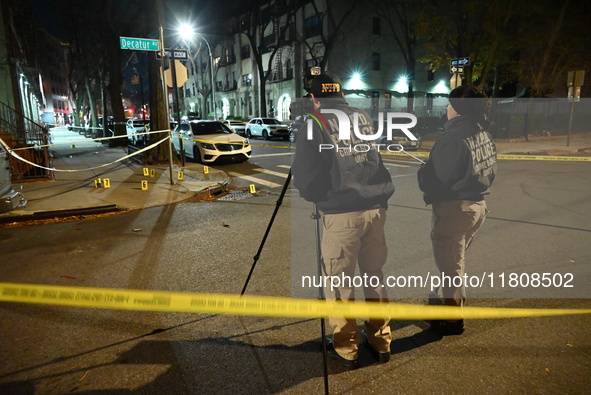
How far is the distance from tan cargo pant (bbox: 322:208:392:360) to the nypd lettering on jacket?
0.83 metres

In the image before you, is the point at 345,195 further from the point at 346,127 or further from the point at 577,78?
the point at 577,78

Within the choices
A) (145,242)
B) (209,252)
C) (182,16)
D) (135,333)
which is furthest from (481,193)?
(182,16)

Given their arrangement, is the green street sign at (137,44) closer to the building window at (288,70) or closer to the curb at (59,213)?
the curb at (59,213)

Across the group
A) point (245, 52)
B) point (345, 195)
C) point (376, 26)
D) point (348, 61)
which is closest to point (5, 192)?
point (345, 195)

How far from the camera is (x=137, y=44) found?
30.1ft

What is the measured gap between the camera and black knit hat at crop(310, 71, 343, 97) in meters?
2.85

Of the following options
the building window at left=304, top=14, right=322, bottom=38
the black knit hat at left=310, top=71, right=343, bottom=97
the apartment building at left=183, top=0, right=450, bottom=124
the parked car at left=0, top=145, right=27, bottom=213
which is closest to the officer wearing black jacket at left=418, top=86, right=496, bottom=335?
the black knit hat at left=310, top=71, right=343, bottom=97

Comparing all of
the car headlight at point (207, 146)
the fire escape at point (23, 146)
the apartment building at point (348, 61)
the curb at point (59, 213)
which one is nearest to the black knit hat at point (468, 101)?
the curb at point (59, 213)

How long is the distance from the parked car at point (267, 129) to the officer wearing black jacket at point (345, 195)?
2457 cm

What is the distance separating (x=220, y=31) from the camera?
52531 mm

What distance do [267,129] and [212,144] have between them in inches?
538

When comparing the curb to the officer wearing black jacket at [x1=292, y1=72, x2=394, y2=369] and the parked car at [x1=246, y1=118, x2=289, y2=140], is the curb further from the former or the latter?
the parked car at [x1=246, y1=118, x2=289, y2=140]

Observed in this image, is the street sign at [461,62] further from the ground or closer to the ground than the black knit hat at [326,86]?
further from the ground

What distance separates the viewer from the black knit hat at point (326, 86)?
9.34 ft
